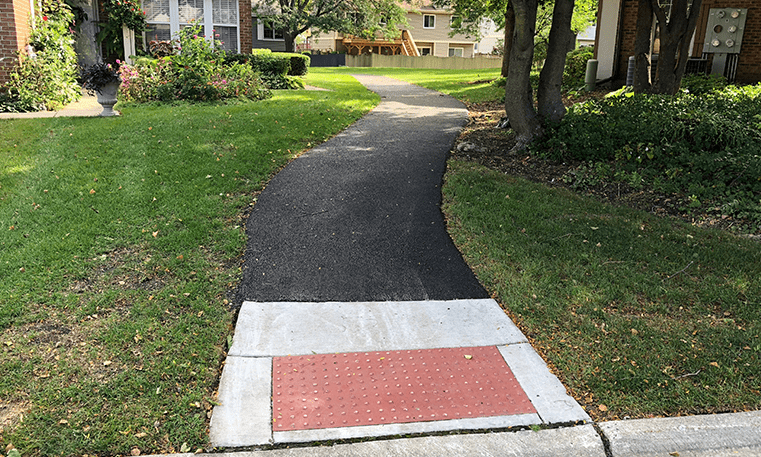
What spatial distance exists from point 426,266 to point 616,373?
1.93m

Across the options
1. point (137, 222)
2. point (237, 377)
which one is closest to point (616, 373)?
point (237, 377)

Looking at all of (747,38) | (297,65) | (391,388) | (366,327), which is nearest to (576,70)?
(747,38)

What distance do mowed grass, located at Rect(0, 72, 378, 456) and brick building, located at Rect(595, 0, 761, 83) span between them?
11084mm

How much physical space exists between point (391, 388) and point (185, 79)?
10844 millimetres

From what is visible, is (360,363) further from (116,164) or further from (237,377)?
(116,164)

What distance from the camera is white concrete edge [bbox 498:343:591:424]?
10.5 ft

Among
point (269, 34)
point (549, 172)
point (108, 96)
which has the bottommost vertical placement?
point (549, 172)

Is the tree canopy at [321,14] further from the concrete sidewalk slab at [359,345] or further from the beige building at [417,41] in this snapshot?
the concrete sidewalk slab at [359,345]

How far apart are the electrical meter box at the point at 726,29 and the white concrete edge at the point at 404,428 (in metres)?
15.2

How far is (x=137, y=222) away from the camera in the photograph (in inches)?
223

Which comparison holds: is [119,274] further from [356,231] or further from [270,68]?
[270,68]

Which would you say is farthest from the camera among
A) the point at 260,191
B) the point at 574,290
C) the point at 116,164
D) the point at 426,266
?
the point at 116,164

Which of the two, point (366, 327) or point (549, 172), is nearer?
→ point (366, 327)

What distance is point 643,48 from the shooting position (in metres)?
11.1
